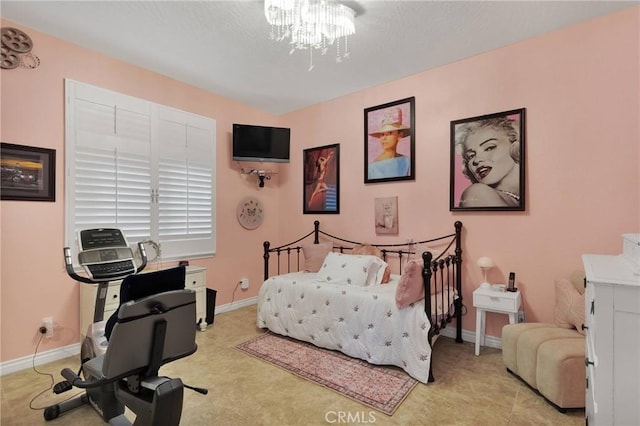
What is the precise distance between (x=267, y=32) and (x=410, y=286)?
2.31 m

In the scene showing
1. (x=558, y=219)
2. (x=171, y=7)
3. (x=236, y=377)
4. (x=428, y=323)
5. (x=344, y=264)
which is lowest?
(x=236, y=377)

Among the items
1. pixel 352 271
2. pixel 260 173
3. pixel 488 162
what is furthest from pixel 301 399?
pixel 260 173

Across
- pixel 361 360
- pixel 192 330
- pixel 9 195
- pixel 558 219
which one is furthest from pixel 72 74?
pixel 558 219

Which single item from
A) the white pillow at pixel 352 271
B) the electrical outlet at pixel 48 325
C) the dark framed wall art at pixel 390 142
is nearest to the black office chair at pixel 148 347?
the electrical outlet at pixel 48 325

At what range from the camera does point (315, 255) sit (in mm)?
3660

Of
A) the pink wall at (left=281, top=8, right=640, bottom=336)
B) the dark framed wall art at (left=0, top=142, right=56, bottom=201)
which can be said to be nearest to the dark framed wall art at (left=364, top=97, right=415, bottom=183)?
the pink wall at (left=281, top=8, right=640, bottom=336)

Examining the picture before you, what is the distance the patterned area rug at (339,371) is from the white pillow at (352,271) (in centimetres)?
Answer: 64

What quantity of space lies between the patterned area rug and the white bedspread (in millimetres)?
73

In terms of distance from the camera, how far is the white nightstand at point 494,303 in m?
2.48

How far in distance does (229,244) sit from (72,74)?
2307 millimetres

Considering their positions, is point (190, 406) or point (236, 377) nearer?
point (190, 406)

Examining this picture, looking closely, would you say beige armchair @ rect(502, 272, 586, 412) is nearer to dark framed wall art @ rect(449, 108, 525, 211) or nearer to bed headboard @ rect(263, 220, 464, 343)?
bed headboard @ rect(263, 220, 464, 343)

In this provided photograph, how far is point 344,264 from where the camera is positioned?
312 cm

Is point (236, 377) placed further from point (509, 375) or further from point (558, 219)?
point (558, 219)
